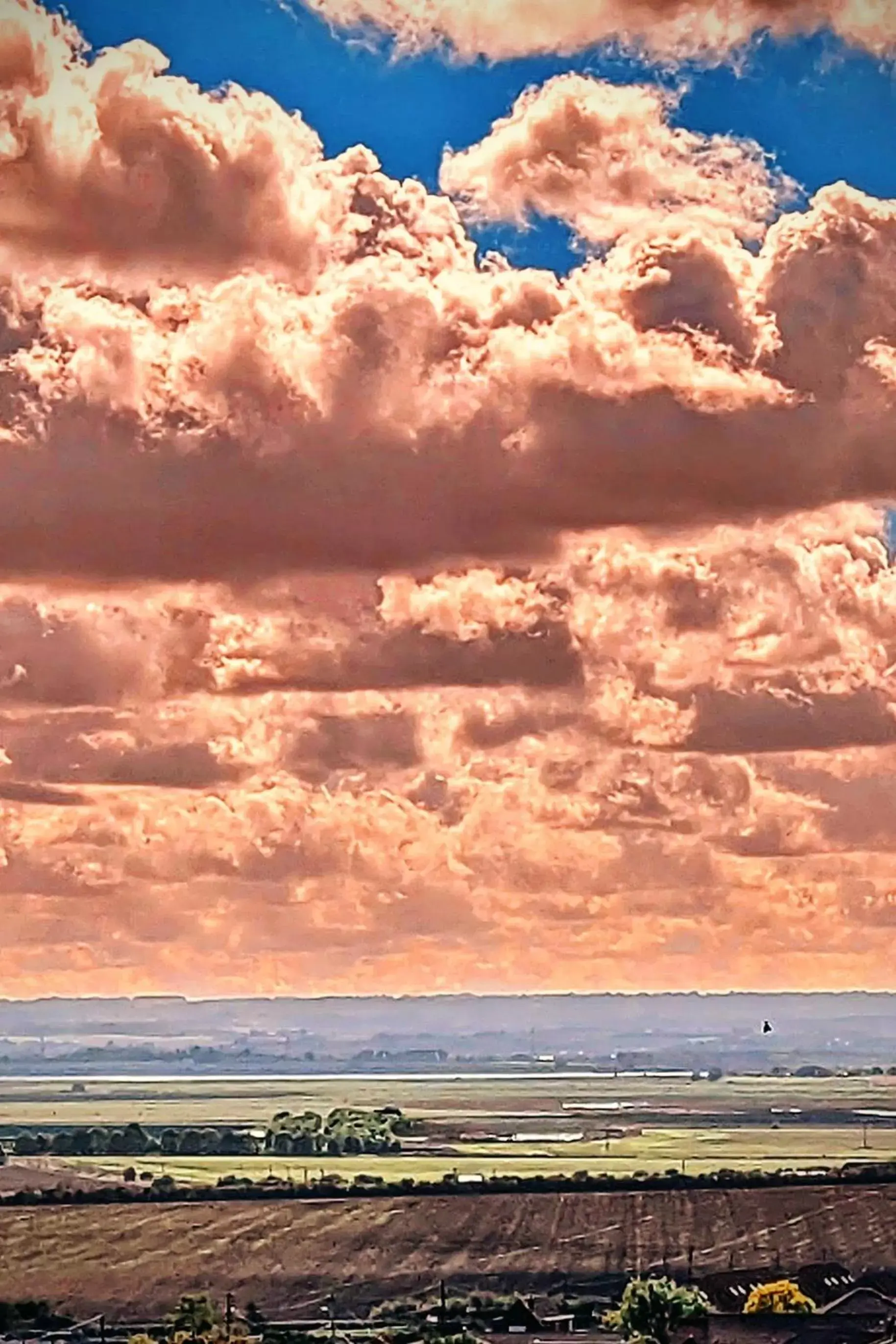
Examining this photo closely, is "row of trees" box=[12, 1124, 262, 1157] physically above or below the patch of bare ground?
above

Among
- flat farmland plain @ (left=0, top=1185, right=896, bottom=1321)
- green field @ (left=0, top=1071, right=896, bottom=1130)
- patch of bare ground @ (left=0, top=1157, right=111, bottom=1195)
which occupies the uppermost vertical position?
green field @ (left=0, top=1071, right=896, bottom=1130)

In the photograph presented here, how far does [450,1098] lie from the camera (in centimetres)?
1390

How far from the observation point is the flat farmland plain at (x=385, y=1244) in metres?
12.4

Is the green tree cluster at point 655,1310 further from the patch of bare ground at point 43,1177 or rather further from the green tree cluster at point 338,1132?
the patch of bare ground at point 43,1177

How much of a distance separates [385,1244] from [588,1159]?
1.15 m

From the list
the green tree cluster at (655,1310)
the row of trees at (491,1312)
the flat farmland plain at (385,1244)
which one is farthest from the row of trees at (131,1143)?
the green tree cluster at (655,1310)

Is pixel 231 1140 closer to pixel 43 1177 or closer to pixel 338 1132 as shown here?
pixel 338 1132

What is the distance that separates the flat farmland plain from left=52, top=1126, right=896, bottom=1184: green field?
0.71 ft

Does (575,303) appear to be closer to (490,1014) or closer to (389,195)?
(389,195)

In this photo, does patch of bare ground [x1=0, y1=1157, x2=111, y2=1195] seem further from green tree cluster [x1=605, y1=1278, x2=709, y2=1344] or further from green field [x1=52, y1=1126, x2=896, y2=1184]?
green tree cluster [x1=605, y1=1278, x2=709, y2=1344]

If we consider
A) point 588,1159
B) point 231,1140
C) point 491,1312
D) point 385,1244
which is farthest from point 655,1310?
point 231,1140

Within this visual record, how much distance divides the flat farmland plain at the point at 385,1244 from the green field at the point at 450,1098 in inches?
31.9

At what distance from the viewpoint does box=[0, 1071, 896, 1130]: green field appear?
1358 cm

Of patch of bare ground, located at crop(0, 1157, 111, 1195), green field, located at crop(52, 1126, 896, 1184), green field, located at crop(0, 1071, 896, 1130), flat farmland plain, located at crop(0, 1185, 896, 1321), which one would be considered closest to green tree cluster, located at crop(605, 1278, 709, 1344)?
flat farmland plain, located at crop(0, 1185, 896, 1321)
